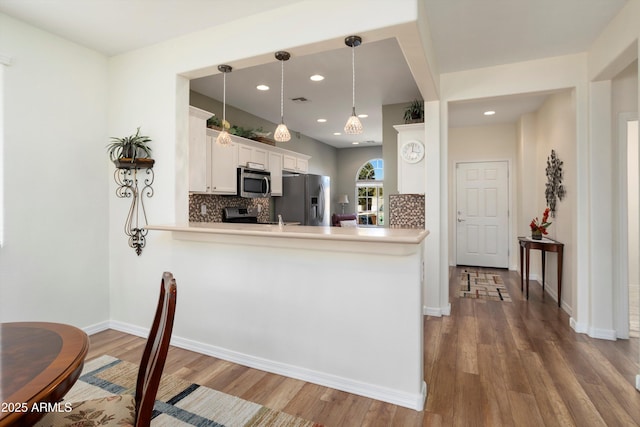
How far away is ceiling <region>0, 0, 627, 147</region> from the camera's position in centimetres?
246

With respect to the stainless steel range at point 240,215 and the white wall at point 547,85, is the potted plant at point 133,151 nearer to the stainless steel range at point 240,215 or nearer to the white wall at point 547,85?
the stainless steel range at point 240,215

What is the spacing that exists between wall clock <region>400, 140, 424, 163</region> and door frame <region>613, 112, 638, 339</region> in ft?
5.88

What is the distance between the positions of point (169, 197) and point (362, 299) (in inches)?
75.7

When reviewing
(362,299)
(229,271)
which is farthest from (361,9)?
(229,271)

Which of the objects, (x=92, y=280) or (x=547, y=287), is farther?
(x=547, y=287)

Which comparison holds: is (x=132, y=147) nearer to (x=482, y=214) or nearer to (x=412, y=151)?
(x=412, y=151)

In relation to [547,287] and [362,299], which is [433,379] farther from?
[547,287]

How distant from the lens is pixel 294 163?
6000mm

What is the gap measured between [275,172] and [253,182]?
0.75 meters

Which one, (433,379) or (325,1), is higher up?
(325,1)

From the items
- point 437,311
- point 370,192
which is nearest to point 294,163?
point 437,311

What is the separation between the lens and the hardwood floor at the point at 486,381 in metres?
1.96

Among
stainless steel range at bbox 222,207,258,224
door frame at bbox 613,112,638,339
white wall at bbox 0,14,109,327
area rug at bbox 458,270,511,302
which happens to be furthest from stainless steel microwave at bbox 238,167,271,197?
door frame at bbox 613,112,638,339

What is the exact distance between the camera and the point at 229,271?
8.70 ft
